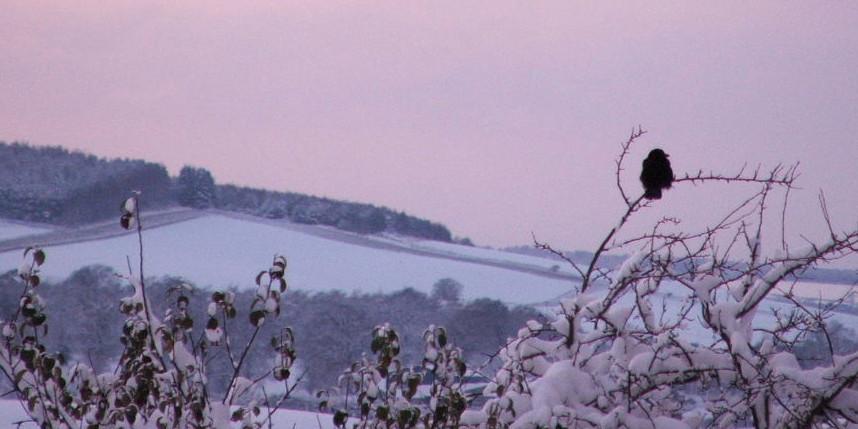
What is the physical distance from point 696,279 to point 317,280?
1863cm

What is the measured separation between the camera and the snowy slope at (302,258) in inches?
710

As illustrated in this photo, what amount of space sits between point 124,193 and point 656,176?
1758 cm

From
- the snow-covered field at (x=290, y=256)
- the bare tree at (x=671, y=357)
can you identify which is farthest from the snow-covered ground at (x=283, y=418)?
the snow-covered field at (x=290, y=256)

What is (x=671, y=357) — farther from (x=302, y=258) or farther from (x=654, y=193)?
(x=302, y=258)

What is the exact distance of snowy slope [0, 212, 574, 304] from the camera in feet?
59.2

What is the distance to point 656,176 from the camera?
117 inches

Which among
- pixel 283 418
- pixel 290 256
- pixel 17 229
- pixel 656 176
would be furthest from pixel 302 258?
pixel 656 176

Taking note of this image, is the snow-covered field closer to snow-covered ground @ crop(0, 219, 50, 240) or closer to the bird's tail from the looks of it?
snow-covered ground @ crop(0, 219, 50, 240)

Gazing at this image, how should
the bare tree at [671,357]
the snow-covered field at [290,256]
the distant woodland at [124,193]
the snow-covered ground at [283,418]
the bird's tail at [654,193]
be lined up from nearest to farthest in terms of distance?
the bare tree at [671,357], the bird's tail at [654,193], the snow-covered ground at [283,418], the snow-covered field at [290,256], the distant woodland at [124,193]

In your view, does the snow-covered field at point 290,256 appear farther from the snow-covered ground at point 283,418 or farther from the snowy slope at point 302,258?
the snow-covered ground at point 283,418

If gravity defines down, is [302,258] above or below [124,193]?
below

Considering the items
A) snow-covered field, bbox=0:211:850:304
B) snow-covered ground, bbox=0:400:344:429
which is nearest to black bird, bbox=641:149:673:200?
snow-covered ground, bbox=0:400:344:429

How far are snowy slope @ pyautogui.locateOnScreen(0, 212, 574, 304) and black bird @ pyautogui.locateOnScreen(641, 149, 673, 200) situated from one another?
12.4 meters

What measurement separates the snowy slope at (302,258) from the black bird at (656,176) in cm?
1244
